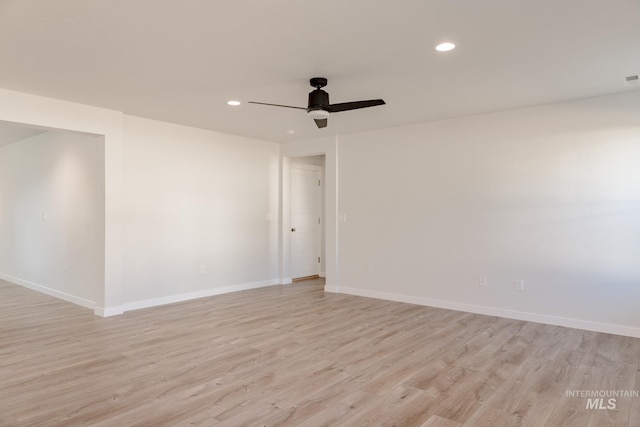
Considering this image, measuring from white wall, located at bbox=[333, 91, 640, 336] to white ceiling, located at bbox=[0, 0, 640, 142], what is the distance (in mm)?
472

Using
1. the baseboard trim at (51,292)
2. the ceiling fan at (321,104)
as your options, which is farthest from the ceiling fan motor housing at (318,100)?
the baseboard trim at (51,292)

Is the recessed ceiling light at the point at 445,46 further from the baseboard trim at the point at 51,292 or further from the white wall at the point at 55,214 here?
the baseboard trim at the point at 51,292

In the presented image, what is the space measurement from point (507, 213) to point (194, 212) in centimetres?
422

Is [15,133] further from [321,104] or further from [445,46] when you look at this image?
[445,46]

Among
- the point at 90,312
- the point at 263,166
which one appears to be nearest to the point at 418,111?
the point at 263,166

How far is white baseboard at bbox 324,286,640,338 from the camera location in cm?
402

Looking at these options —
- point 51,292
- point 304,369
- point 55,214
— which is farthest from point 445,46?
point 51,292

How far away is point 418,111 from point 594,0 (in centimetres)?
252

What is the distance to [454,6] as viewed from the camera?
2.35 meters

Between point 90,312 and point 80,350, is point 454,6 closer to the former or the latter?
point 80,350

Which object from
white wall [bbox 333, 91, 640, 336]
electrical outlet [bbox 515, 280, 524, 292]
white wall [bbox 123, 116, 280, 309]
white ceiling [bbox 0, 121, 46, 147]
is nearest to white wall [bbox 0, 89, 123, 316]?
white wall [bbox 123, 116, 280, 309]

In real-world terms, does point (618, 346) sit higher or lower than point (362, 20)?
lower

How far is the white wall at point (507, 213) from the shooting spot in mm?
4066

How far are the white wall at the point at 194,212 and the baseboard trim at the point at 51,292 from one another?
2.08ft
